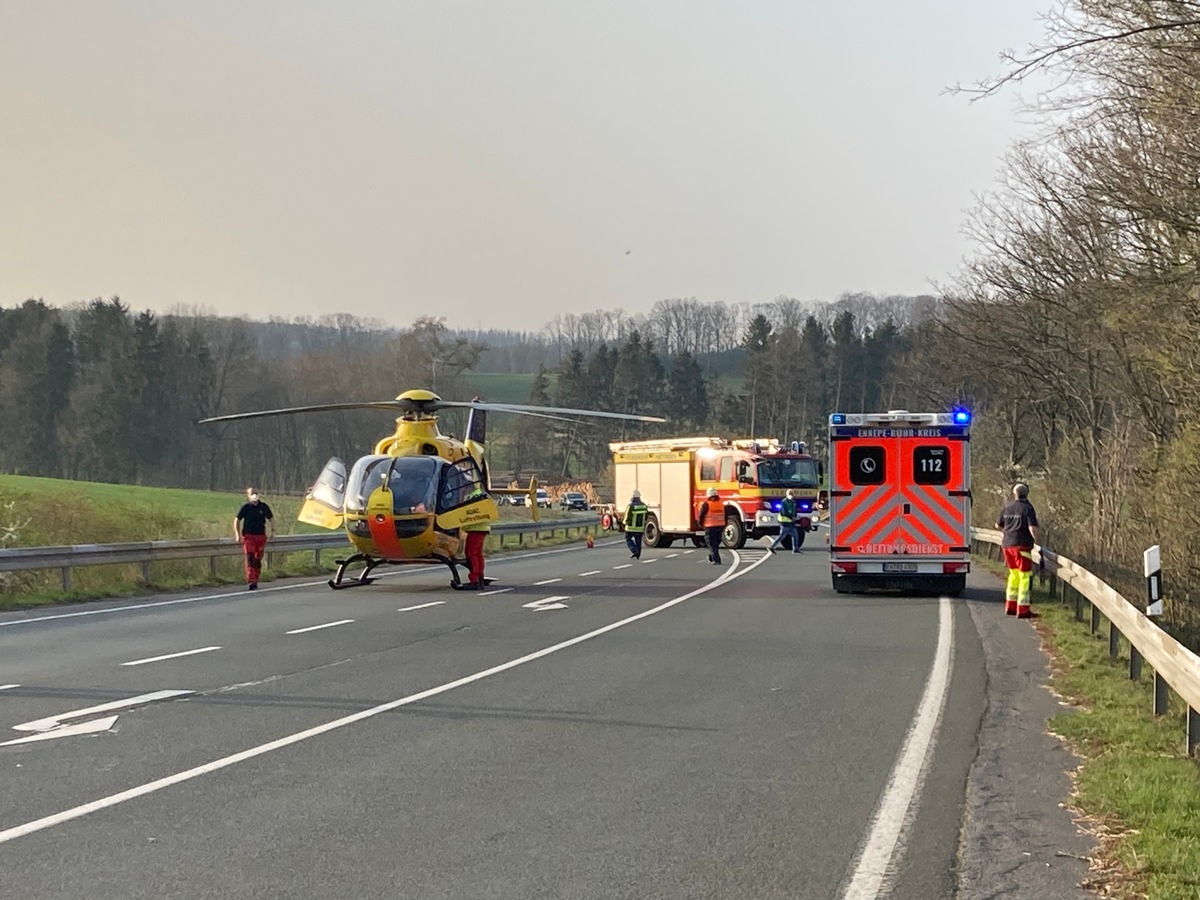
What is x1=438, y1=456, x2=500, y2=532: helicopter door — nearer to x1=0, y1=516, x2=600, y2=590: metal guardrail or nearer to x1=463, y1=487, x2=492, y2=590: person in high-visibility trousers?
x1=463, y1=487, x2=492, y2=590: person in high-visibility trousers

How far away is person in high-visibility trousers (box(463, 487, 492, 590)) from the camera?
78.0ft

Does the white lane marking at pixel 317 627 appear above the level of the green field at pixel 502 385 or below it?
below

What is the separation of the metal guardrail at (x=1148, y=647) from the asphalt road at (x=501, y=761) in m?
0.90

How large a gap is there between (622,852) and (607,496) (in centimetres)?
8196

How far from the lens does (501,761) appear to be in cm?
852

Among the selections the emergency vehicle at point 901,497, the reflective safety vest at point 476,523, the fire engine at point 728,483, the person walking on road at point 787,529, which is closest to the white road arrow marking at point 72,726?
the reflective safety vest at point 476,523

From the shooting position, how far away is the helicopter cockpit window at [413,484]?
22469 millimetres

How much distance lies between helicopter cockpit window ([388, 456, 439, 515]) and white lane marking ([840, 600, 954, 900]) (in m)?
11.4

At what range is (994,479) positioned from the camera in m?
46.9

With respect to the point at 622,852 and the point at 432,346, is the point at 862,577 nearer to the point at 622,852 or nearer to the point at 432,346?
the point at 622,852

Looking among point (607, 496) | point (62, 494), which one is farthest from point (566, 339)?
point (62, 494)

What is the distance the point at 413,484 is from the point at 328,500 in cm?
175

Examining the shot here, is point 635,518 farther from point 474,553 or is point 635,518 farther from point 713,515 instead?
point 474,553

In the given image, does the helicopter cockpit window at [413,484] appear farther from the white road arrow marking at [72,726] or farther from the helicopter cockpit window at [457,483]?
the white road arrow marking at [72,726]
